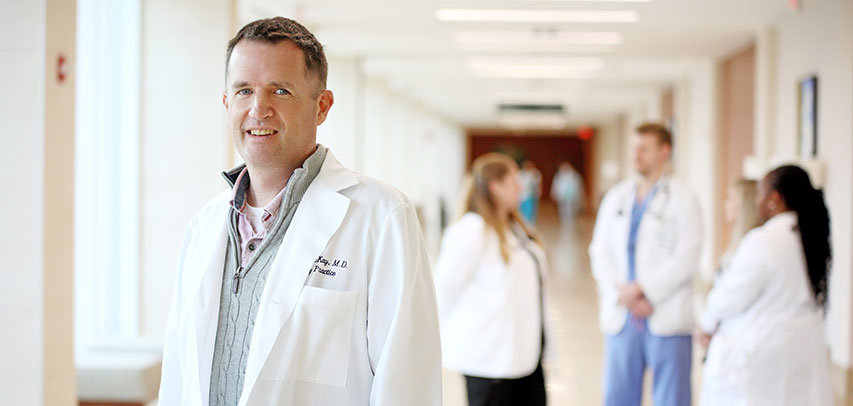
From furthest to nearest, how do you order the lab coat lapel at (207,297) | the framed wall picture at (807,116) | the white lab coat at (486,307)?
the framed wall picture at (807,116) < the white lab coat at (486,307) < the lab coat lapel at (207,297)

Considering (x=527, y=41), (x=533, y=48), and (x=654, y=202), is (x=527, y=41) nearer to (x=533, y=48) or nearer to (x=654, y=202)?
(x=533, y=48)

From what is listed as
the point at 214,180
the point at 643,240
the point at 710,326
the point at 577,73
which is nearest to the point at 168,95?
the point at 214,180

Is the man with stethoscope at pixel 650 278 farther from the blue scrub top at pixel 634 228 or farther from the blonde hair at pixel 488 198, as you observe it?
the blonde hair at pixel 488 198

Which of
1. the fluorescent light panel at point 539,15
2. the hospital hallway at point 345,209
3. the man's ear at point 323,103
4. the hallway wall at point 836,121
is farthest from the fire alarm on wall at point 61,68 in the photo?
the hallway wall at point 836,121

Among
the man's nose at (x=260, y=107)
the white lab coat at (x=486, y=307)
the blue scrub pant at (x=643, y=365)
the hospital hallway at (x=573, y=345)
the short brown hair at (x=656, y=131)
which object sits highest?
the short brown hair at (x=656, y=131)

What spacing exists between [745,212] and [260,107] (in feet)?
8.61

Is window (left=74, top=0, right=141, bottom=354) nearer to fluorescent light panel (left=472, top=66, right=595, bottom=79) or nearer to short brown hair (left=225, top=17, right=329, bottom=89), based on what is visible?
short brown hair (left=225, top=17, right=329, bottom=89)

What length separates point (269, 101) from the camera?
176 centimetres

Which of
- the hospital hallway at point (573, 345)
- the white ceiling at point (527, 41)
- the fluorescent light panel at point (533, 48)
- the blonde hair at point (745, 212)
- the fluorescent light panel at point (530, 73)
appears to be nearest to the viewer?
the blonde hair at point (745, 212)

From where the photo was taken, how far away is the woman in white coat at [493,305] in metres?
3.54

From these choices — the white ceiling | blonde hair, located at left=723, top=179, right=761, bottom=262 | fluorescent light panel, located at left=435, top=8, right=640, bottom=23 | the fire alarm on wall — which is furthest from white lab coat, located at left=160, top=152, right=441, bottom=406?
fluorescent light panel, located at left=435, top=8, right=640, bottom=23

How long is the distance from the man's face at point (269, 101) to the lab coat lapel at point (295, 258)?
0.37 ft

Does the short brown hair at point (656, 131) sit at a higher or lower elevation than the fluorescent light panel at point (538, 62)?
lower

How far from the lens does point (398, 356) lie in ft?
5.60
